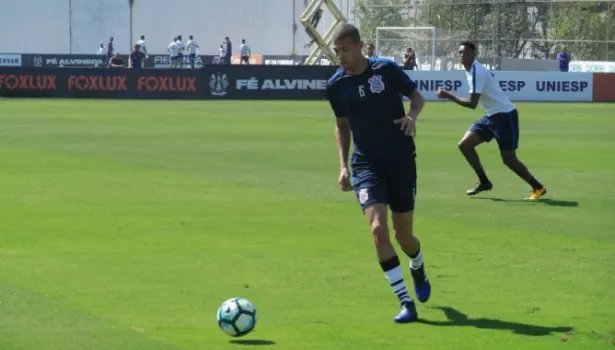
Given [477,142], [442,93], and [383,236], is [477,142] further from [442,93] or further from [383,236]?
[383,236]

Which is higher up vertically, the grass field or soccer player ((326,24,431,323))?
soccer player ((326,24,431,323))

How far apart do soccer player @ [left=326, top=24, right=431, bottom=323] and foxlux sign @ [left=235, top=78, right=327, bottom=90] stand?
122ft

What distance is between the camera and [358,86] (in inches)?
347

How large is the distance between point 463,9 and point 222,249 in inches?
2220

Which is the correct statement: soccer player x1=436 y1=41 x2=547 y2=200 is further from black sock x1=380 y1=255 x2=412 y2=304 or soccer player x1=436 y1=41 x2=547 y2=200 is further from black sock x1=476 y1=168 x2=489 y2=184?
black sock x1=380 y1=255 x2=412 y2=304

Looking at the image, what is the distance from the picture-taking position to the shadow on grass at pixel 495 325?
27.4 feet

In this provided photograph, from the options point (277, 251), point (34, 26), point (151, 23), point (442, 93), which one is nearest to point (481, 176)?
point (442, 93)

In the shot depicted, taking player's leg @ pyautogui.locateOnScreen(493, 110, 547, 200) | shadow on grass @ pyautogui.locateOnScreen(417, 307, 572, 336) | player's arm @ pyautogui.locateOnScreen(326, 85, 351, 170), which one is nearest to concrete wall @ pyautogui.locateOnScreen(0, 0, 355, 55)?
player's leg @ pyautogui.locateOnScreen(493, 110, 547, 200)

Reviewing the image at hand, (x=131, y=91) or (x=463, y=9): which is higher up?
(x=463, y=9)

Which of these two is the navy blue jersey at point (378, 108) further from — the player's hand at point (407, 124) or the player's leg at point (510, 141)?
the player's leg at point (510, 141)

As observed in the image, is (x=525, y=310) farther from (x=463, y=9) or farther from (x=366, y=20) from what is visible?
(x=366, y=20)

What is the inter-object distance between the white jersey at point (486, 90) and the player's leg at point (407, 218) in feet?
22.8

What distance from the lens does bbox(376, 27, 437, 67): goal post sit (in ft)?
206

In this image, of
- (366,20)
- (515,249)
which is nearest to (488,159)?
(515,249)
